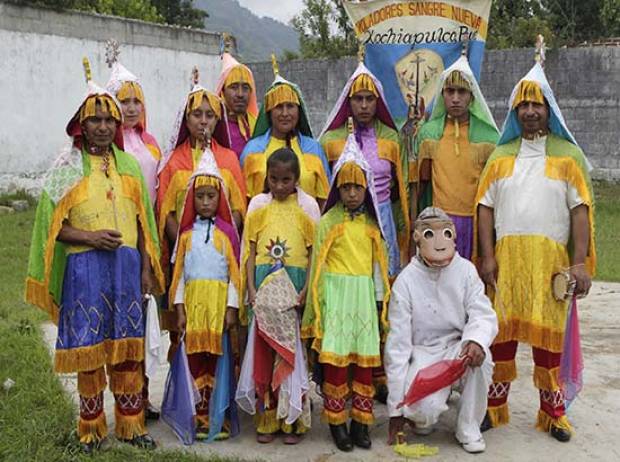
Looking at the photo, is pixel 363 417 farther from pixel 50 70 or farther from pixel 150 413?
pixel 50 70

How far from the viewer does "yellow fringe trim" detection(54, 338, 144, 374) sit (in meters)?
3.99

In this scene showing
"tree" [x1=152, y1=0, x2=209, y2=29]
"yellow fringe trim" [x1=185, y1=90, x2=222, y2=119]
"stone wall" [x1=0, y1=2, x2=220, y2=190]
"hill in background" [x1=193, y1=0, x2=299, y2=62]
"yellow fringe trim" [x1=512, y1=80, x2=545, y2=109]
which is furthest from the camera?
"hill in background" [x1=193, y1=0, x2=299, y2=62]

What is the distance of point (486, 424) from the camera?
4527 millimetres

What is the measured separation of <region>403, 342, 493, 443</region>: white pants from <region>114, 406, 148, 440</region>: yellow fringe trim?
1526mm

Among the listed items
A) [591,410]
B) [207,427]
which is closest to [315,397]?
[207,427]

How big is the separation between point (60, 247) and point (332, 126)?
6.30 feet

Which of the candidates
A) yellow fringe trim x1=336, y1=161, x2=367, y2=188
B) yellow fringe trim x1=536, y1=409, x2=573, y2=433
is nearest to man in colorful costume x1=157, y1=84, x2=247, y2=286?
yellow fringe trim x1=336, y1=161, x2=367, y2=188

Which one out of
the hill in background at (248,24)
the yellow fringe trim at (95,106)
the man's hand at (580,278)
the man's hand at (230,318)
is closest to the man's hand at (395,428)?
the man's hand at (230,318)

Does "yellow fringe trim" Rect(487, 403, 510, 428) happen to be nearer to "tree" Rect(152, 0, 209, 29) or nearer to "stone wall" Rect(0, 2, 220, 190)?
"stone wall" Rect(0, 2, 220, 190)

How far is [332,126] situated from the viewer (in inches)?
196

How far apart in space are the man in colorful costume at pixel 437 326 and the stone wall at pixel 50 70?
9.32m

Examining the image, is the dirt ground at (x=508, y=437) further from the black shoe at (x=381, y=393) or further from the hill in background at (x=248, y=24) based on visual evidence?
A: the hill in background at (x=248, y=24)

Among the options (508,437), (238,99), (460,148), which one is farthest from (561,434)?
(238,99)

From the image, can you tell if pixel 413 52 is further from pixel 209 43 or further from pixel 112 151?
pixel 209 43
